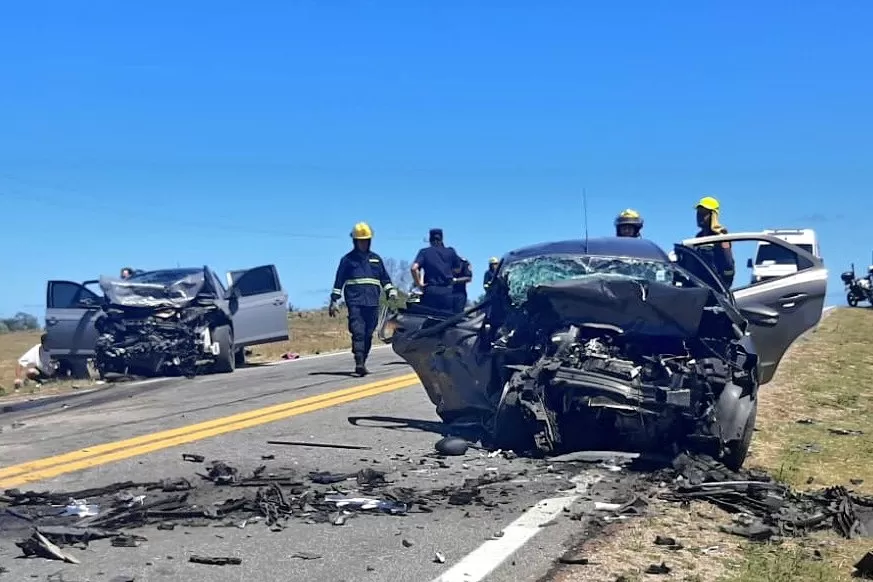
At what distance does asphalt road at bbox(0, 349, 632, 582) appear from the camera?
489 cm

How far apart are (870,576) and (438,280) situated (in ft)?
31.2

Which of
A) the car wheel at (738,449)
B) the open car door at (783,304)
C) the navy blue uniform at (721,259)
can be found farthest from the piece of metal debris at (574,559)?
the navy blue uniform at (721,259)

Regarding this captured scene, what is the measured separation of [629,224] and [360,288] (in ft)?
12.4

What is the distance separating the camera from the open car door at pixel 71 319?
15742 mm

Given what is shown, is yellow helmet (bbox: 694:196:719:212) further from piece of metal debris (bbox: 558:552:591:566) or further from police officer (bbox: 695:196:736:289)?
piece of metal debris (bbox: 558:552:591:566)

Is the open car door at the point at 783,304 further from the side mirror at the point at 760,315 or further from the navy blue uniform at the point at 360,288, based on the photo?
the navy blue uniform at the point at 360,288

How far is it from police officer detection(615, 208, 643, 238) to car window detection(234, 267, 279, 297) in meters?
7.20

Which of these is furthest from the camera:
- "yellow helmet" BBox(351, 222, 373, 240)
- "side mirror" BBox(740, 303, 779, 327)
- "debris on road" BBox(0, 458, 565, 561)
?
"yellow helmet" BBox(351, 222, 373, 240)

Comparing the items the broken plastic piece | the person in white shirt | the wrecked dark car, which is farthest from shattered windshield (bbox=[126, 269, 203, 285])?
the broken plastic piece

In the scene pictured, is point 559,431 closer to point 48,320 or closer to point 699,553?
point 699,553

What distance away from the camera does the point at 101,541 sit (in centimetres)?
526

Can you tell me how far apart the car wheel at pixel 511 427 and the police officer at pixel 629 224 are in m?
4.17

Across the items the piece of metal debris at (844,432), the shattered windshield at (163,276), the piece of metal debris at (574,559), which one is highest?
the shattered windshield at (163,276)

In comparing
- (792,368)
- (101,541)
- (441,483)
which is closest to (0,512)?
(101,541)
